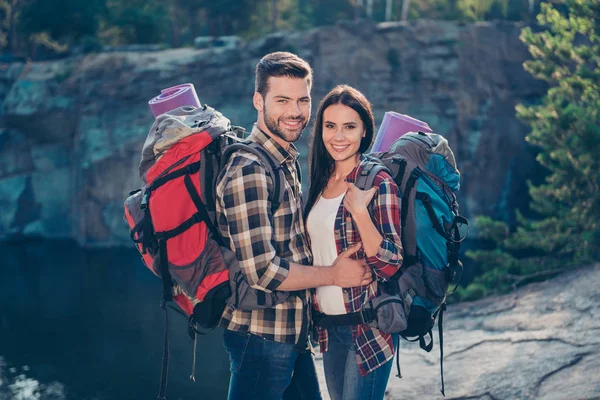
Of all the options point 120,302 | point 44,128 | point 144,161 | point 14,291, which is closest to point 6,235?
point 44,128

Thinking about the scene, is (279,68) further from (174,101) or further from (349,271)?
(349,271)

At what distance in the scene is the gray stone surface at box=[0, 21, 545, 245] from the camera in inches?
715

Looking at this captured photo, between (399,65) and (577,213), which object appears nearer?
(577,213)

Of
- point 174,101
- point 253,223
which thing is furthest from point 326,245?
point 174,101

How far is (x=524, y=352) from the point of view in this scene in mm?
5391

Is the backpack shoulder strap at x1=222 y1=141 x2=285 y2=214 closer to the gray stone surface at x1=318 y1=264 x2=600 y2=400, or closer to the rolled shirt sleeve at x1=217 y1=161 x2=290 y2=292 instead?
the rolled shirt sleeve at x1=217 y1=161 x2=290 y2=292

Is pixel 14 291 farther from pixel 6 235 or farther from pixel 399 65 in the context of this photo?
pixel 399 65

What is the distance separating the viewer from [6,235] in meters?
18.2

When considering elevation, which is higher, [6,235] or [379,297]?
[379,297]

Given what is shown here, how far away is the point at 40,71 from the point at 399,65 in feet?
34.5

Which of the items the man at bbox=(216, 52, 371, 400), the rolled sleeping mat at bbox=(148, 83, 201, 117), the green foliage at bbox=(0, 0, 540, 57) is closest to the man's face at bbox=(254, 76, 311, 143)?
the man at bbox=(216, 52, 371, 400)

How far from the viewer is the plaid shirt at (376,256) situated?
8.72 feet

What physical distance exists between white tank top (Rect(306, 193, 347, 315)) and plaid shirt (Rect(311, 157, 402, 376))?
0.02m

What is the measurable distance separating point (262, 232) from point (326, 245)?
36 cm
